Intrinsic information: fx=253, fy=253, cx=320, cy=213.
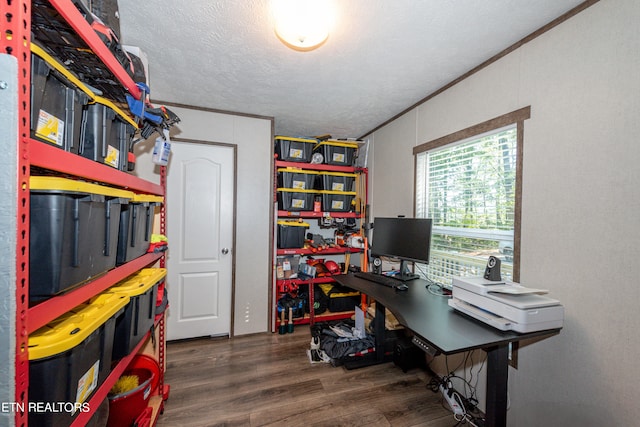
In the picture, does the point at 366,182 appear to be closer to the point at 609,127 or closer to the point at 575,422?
the point at 609,127

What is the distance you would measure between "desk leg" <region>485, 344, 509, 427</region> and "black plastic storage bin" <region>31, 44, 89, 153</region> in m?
1.96

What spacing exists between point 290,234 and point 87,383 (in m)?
2.39

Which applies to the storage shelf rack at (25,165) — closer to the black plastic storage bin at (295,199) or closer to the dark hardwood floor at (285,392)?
the dark hardwood floor at (285,392)

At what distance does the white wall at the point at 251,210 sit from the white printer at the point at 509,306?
2.17 metres

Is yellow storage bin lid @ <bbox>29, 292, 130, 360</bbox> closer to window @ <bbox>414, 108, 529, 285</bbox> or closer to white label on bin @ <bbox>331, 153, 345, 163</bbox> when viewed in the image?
window @ <bbox>414, 108, 529, 285</bbox>

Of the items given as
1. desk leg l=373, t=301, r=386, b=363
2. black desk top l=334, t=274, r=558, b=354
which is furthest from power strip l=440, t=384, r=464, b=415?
black desk top l=334, t=274, r=558, b=354

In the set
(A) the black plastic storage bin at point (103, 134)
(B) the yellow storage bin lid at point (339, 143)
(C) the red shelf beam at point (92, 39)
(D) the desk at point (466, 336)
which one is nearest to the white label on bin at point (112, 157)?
(A) the black plastic storage bin at point (103, 134)

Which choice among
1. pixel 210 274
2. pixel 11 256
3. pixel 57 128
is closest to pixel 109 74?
pixel 57 128

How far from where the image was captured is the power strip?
5.88 feet

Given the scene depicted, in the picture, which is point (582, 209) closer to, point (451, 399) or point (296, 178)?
point (451, 399)

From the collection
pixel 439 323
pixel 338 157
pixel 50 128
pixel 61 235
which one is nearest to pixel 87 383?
pixel 61 235

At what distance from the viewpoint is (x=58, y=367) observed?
26.2 inches

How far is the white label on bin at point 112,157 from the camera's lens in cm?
98

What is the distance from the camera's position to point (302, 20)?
135cm
